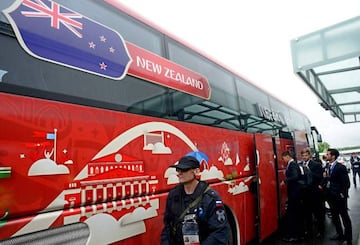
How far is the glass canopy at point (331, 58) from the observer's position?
638 centimetres

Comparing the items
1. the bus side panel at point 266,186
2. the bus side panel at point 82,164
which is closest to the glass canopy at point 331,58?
the bus side panel at point 266,186

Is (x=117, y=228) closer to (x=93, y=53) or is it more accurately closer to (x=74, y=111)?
(x=74, y=111)

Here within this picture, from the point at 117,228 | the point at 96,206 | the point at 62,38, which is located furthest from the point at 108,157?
the point at 62,38

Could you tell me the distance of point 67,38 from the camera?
218 cm

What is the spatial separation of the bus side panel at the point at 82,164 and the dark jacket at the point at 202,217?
0.30m

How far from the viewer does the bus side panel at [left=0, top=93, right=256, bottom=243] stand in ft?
5.65

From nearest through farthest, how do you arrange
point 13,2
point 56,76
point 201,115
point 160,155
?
point 13,2 → point 56,76 → point 160,155 → point 201,115

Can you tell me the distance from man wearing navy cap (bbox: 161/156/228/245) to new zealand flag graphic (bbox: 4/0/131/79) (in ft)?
3.46

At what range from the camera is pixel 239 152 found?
183 inches

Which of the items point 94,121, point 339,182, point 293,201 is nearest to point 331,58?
point 339,182

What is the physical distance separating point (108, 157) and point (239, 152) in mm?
2785

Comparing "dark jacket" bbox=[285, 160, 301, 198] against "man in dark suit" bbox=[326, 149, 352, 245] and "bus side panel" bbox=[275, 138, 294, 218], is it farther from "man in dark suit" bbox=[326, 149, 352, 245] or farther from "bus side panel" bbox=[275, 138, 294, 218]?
"man in dark suit" bbox=[326, 149, 352, 245]

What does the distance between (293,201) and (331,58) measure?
127 inches

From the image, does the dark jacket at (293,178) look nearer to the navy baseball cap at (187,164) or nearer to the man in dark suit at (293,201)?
the man in dark suit at (293,201)
